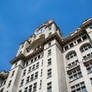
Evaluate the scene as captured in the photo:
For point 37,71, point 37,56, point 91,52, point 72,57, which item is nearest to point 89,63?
point 91,52

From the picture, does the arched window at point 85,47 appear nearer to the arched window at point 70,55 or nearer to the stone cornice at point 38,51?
the arched window at point 70,55

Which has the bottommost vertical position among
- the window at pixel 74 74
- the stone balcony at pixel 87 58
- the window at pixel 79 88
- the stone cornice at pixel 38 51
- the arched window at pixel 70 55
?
the window at pixel 79 88

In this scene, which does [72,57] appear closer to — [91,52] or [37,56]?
[91,52]

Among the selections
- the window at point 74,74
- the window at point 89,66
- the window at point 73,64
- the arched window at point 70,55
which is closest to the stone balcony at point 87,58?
the window at point 89,66

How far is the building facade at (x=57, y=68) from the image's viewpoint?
27881mm

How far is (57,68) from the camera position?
3100cm

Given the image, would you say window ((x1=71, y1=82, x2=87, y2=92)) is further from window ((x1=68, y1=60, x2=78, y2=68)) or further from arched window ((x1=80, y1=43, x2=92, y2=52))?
arched window ((x1=80, y1=43, x2=92, y2=52))

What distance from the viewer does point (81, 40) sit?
39.8m

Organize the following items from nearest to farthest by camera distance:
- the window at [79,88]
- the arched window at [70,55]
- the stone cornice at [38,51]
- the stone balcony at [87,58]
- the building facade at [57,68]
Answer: the window at [79,88] < the building facade at [57,68] < the stone balcony at [87,58] < the arched window at [70,55] < the stone cornice at [38,51]

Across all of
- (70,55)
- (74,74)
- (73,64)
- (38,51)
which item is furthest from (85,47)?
(38,51)

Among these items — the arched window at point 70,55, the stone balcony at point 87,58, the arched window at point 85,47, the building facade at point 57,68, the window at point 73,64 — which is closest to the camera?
the building facade at point 57,68

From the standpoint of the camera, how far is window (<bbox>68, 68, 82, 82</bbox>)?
1165 inches

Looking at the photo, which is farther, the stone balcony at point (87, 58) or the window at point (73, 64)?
→ the window at point (73, 64)

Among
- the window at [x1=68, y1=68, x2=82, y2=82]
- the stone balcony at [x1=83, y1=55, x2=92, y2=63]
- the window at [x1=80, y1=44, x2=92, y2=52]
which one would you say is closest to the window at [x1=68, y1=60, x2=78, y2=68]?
the window at [x1=68, y1=68, x2=82, y2=82]
